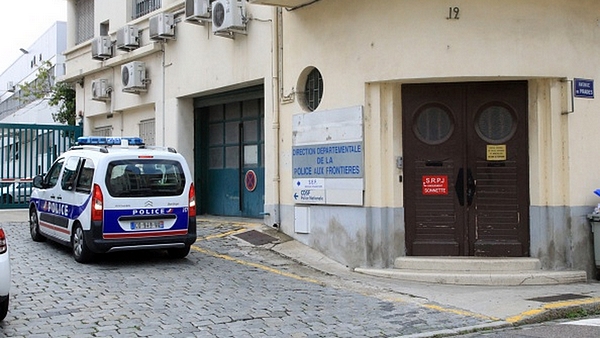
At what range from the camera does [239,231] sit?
1339 cm

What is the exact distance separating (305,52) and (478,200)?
404 cm

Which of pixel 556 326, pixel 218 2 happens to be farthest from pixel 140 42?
pixel 556 326

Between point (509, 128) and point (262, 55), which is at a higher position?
point (262, 55)

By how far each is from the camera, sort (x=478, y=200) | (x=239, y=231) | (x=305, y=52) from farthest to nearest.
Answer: (x=239, y=231) → (x=305, y=52) → (x=478, y=200)

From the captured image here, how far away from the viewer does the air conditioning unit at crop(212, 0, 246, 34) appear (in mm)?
13648

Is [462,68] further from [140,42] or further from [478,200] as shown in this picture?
[140,42]

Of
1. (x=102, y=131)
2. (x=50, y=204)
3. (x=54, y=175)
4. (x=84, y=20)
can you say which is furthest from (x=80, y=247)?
(x=84, y=20)

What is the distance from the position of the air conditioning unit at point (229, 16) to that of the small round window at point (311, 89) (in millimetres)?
2236

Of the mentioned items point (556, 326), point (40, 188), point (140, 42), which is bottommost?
point (556, 326)

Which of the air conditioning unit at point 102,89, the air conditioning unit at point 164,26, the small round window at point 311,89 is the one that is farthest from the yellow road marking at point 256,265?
the air conditioning unit at point 102,89

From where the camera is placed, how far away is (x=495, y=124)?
11.0m

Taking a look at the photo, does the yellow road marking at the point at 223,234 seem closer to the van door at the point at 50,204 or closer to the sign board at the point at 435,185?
the van door at the point at 50,204

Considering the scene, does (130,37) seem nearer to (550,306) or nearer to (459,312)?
(459,312)

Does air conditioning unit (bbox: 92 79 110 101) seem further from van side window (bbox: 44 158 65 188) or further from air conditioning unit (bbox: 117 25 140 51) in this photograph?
van side window (bbox: 44 158 65 188)
